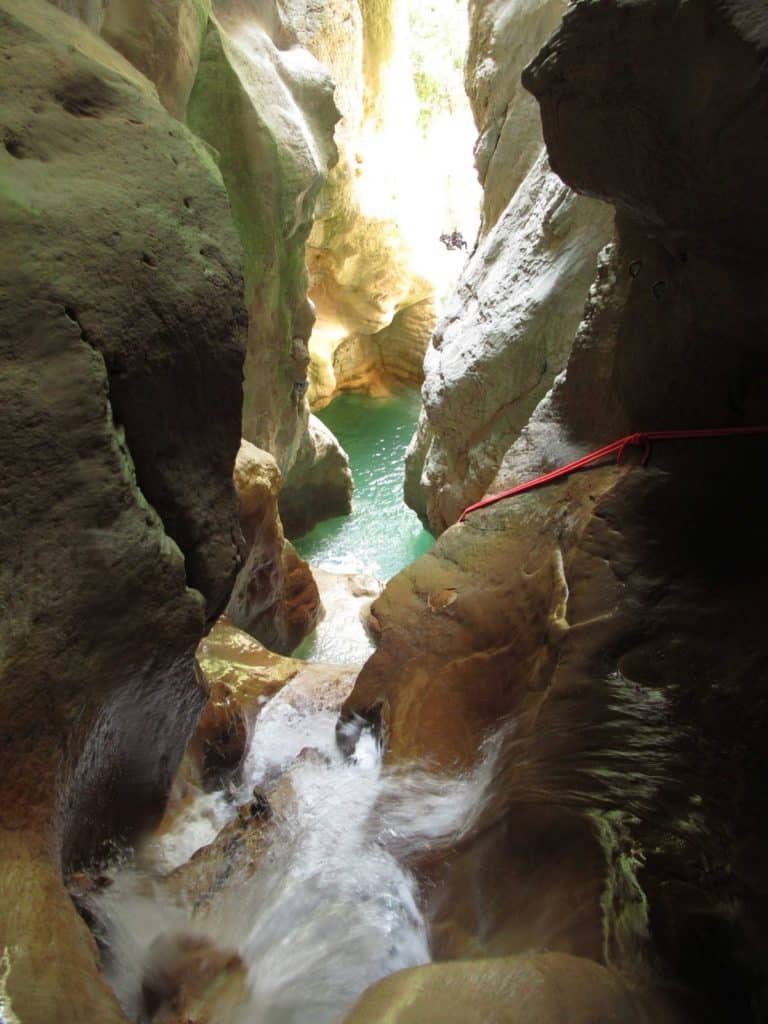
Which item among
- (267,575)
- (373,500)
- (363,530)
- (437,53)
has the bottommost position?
(363,530)

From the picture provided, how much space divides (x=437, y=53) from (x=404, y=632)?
55.4 feet

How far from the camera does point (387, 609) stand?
153 inches

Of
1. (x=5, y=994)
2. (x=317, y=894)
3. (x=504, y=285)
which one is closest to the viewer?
(x=5, y=994)

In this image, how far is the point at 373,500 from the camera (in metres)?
13.5

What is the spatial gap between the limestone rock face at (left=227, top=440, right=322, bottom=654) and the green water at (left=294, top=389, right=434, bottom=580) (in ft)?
9.54

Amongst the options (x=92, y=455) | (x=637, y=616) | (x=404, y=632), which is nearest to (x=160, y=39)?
(x=92, y=455)

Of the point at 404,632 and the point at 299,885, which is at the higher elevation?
the point at 404,632

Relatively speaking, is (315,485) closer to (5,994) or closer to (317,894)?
(317,894)

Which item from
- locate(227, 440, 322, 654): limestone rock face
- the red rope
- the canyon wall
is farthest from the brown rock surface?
the canyon wall

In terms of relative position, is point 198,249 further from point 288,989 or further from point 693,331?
point 288,989

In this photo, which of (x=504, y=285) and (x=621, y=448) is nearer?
(x=621, y=448)

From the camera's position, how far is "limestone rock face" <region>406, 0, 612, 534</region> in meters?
6.10

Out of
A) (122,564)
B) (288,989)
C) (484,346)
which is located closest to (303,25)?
(484,346)

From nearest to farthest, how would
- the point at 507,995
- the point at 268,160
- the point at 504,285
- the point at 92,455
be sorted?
the point at 507,995, the point at 92,455, the point at 504,285, the point at 268,160
